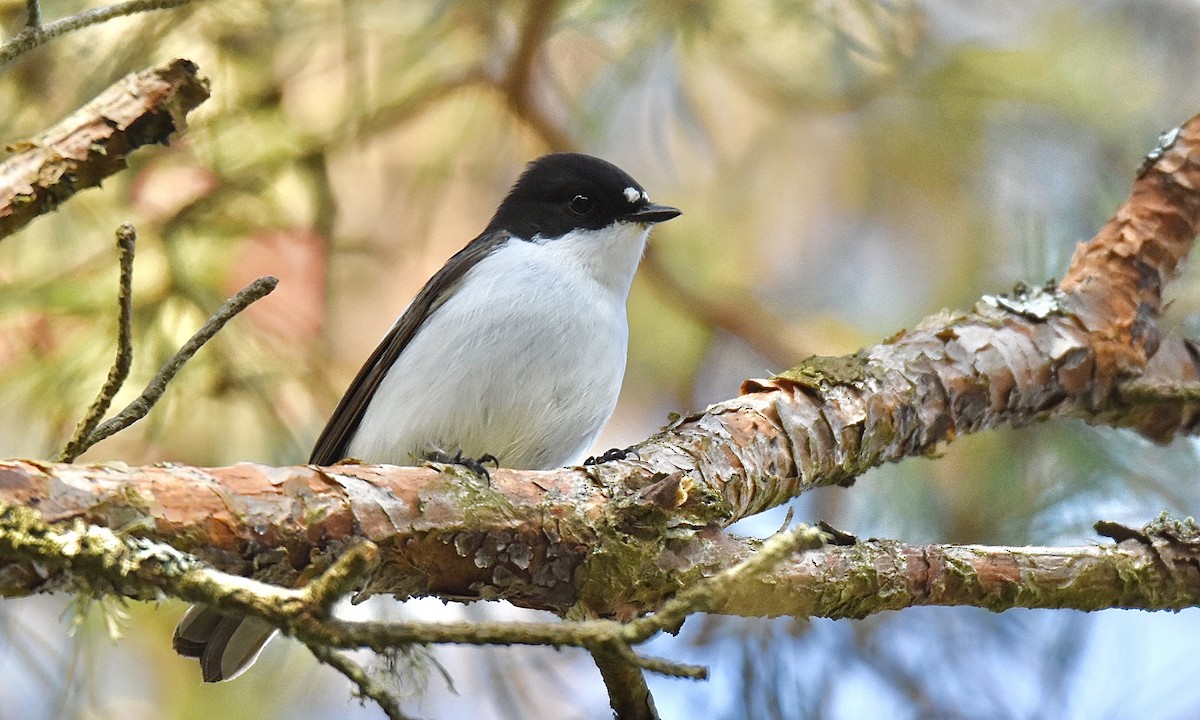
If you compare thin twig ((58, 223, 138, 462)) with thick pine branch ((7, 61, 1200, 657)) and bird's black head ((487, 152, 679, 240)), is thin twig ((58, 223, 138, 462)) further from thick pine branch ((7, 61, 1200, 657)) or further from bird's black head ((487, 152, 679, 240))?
bird's black head ((487, 152, 679, 240))

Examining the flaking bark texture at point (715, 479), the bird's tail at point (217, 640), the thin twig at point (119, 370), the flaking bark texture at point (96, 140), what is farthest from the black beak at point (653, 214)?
the thin twig at point (119, 370)

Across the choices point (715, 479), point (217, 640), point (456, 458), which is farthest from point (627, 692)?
point (217, 640)

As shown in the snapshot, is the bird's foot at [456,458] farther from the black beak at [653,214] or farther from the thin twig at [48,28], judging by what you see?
the thin twig at [48,28]

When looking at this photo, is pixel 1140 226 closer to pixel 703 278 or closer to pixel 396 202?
pixel 703 278

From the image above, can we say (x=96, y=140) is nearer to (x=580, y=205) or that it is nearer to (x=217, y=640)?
(x=217, y=640)

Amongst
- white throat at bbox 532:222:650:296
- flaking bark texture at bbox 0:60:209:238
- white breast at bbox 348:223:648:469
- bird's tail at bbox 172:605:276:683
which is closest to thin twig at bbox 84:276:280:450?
bird's tail at bbox 172:605:276:683

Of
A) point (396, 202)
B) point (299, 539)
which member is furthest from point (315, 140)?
point (299, 539)
